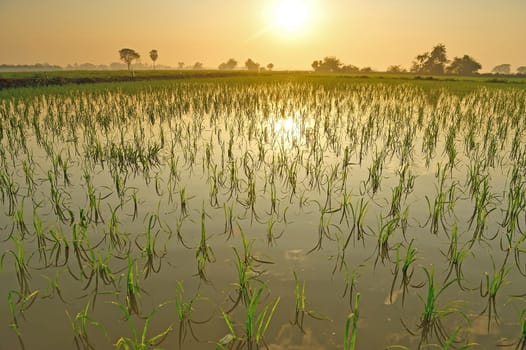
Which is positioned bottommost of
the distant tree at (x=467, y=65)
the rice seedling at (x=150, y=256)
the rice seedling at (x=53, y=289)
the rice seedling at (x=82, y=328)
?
the rice seedling at (x=82, y=328)

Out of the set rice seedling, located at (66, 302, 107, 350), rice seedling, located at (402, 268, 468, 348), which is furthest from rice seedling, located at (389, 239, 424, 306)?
rice seedling, located at (66, 302, 107, 350)

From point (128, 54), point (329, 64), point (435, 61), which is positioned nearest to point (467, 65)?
point (435, 61)

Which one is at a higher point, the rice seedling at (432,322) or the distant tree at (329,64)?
the distant tree at (329,64)

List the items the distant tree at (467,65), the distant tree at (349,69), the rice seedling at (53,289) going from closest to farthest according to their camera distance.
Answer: the rice seedling at (53,289)
the distant tree at (467,65)
the distant tree at (349,69)

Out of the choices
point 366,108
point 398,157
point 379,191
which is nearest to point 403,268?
point 379,191

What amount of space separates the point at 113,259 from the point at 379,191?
338 centimetres

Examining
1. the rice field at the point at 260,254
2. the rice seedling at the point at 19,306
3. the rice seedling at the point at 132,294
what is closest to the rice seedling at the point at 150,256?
the rice field at the point at 260,254

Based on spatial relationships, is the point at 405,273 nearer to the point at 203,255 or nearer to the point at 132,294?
the point at 203,255

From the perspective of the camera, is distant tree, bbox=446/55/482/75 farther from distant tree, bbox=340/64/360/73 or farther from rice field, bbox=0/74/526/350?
rice field, bbox=0/74/526/350

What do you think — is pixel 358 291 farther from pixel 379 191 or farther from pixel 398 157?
pixel 398 157

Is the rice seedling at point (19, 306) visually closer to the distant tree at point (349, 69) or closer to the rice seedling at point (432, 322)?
the rice seedling at point (432, 322)

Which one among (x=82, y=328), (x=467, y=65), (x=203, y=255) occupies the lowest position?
(x=82, y=328)

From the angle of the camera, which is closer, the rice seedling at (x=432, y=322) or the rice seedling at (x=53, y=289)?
the rice seedling at (x=432, y=322)

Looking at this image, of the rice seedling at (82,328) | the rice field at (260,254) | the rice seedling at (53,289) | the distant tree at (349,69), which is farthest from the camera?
the distant tree at (349,69)
